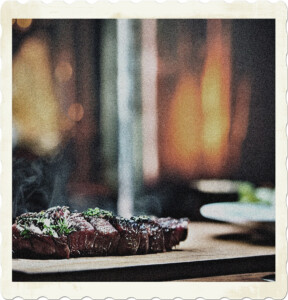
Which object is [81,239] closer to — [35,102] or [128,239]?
[128,239]

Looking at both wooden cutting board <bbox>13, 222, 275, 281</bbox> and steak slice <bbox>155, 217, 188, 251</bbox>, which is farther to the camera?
steak slice <bbox>155, 217, 188, 251</bbox>

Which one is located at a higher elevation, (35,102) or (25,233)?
(35,102)

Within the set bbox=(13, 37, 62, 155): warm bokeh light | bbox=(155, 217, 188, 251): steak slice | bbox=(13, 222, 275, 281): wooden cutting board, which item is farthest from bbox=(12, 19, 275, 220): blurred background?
bbox=(13, 222, 275, 281): wooden cutting board

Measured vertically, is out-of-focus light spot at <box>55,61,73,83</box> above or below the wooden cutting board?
above

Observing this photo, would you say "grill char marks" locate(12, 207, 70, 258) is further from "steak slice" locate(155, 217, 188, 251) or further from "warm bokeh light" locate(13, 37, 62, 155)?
"steak slice" locate(155, 217, 188, 251)

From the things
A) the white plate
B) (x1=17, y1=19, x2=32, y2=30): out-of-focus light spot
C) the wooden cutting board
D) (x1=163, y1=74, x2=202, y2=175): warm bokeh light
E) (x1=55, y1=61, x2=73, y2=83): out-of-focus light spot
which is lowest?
the wooden cutting board

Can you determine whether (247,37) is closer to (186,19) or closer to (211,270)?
(186,19)

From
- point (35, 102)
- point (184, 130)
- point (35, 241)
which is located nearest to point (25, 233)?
point (35, 241)

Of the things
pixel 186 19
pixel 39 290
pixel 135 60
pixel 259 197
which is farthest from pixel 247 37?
pixel 39 290
